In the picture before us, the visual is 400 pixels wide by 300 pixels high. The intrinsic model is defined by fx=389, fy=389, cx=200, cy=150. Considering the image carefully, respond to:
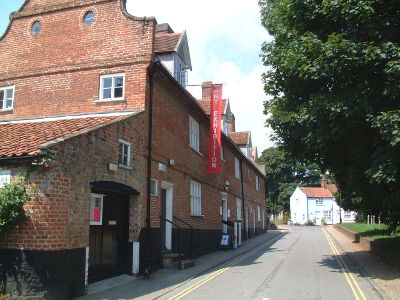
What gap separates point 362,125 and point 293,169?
230 ft

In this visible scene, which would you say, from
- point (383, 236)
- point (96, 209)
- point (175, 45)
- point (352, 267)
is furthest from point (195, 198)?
point (383, 236)

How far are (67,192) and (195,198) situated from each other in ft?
32.1

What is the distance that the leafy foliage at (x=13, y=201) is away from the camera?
767cm

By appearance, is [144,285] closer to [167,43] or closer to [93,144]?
[93,144]

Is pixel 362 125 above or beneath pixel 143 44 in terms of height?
beneath

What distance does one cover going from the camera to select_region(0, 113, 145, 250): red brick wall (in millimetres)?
7992

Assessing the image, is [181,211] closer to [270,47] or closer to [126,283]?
[126,283]

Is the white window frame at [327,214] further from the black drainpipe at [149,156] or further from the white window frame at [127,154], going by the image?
the white window frame at [127,154]

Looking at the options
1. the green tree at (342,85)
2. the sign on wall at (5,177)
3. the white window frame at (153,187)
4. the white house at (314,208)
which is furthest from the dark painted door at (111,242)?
the white house at (314,208)

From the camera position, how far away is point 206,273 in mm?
12531

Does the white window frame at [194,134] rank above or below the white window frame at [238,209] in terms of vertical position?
above

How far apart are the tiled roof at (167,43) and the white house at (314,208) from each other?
61623 mm

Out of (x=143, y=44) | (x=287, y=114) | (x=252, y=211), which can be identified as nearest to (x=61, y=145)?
(x=143, y=44)

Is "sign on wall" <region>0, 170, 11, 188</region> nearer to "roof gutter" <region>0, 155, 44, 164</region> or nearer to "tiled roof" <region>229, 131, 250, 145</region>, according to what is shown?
"roof gutter" <region>0, 155, 44, 164</region>
